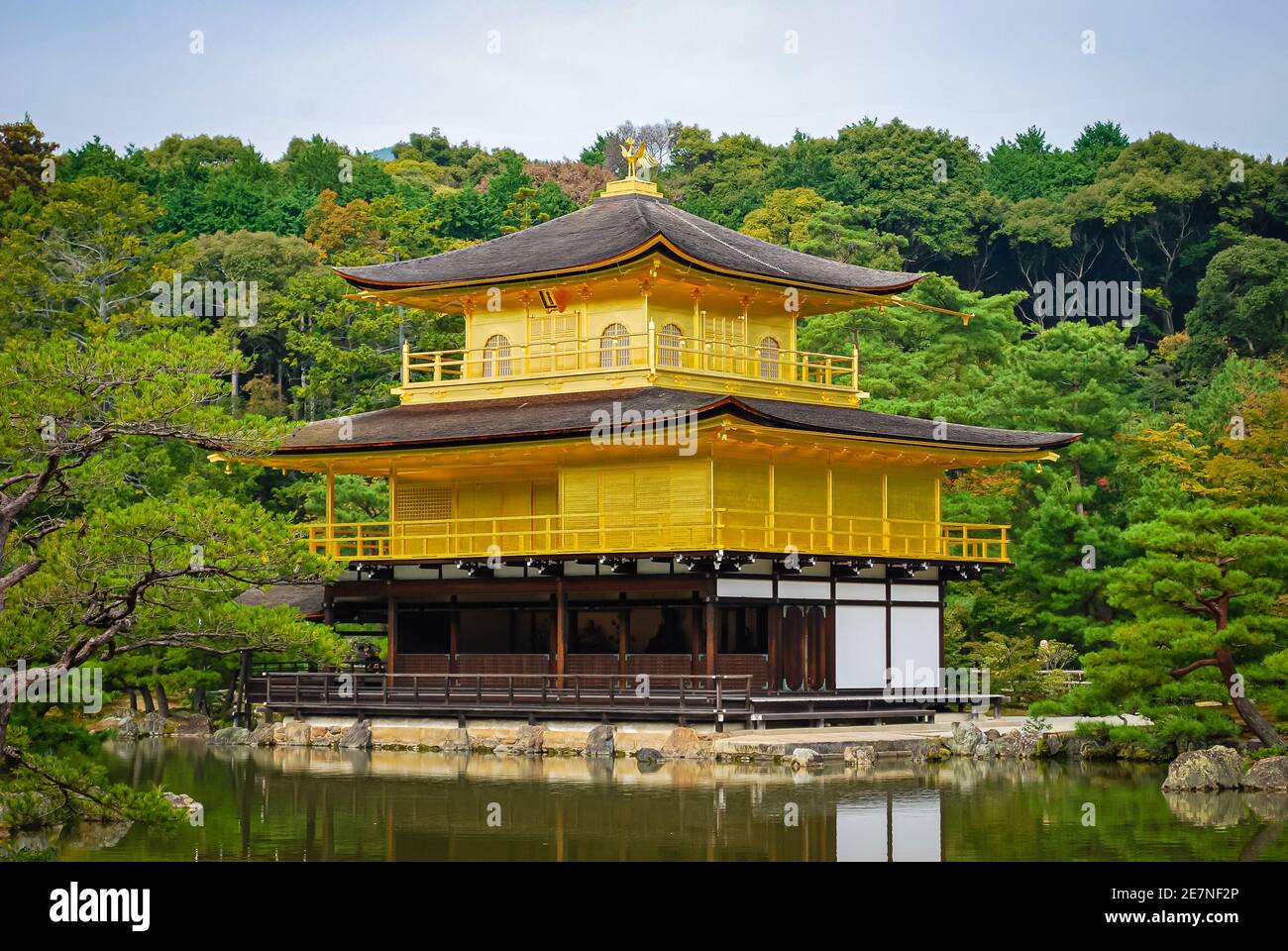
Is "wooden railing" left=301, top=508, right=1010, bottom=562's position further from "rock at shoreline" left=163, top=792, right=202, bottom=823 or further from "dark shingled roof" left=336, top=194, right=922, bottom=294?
"rock at shoreline" left=163, top=792, right=202, bottom=823

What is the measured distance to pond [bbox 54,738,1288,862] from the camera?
22391 millimetres

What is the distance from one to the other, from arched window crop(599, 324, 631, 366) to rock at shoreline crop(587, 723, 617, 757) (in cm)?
911

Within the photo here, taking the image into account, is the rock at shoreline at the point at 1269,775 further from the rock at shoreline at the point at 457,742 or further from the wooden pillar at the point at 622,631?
the rock at shoreline at the point at 457,742

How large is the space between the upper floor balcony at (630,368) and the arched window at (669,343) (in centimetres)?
2

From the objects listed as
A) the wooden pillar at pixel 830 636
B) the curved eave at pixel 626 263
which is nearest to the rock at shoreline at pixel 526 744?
the wooden pillar at pixel 830 636

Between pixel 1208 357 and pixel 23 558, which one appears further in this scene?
pixel 1208 357

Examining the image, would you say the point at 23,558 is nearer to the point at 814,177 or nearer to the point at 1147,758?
the point at 1147,758

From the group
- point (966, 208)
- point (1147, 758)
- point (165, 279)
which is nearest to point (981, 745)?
point (1147, 758)

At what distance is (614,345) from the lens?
138 ft

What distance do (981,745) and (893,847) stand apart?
1284 centimetres

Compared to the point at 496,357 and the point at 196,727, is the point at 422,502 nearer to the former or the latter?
the point at 496,357

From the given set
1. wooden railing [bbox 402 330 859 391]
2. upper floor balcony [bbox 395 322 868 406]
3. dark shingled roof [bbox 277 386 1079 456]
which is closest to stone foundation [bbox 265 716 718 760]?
dark shingled roof [bbox 277 386 1079 456]

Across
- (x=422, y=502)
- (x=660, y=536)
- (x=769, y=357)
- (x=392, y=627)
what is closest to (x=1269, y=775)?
(x=660, y=536)

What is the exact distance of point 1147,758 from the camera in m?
33.7
